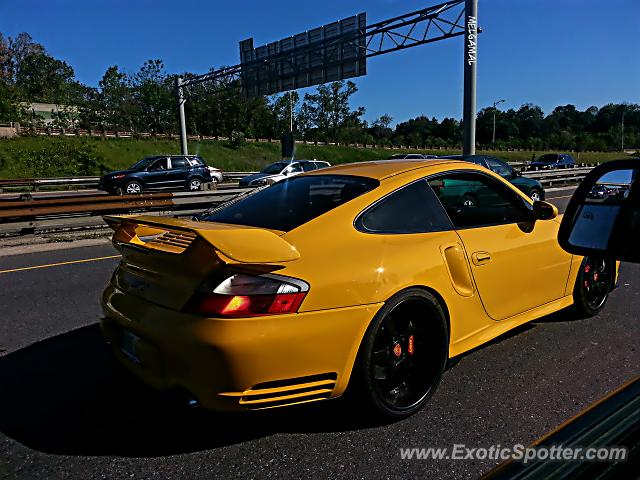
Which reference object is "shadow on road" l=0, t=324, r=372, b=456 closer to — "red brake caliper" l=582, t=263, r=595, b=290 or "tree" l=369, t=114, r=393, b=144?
"red brake caliper" l=582, t=263, r=595, b=290

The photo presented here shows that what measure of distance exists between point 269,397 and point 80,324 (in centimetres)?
281

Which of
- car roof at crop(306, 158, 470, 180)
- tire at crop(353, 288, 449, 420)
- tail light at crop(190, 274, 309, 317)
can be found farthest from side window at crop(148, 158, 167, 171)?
tail light at crop(190, 274, 309, 317)

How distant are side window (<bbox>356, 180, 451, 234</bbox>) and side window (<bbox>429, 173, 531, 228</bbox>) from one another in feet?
0.83

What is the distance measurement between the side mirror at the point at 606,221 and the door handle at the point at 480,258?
1.42m

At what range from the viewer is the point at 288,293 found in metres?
2.33

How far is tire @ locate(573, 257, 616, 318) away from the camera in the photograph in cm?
420

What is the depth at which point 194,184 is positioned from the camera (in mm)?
22047

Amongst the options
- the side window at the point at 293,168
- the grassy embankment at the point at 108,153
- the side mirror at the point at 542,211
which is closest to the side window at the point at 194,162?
the side window at the point at 293,168

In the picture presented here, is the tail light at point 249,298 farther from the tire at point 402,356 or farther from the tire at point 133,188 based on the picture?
the tire at point 133,188

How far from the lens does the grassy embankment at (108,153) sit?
3894cm

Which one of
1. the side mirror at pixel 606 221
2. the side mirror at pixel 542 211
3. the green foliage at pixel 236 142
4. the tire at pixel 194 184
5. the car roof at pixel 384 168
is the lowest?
the tire at pixel 194 184

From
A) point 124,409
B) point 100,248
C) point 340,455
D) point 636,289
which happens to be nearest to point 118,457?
point 124,409

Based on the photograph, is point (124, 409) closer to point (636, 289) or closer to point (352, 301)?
point (352, 301)

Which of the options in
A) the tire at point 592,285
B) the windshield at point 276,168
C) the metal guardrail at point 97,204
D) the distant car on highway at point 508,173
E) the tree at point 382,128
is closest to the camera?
the tire at point 592,285
